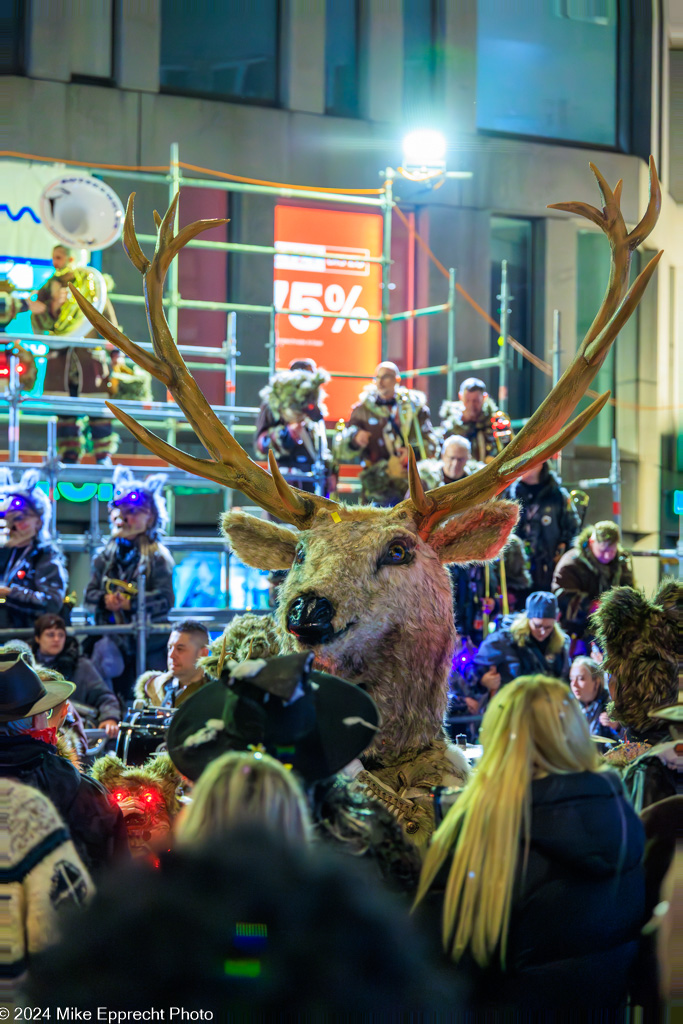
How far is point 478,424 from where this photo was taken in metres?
8.49

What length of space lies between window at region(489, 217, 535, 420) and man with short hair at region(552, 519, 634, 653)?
628 cm

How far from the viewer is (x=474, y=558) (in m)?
3.12

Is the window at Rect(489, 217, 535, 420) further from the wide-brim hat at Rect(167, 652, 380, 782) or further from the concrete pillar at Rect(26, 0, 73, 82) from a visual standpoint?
the wide-brim hat at Rect(167, 652, 380, 782)

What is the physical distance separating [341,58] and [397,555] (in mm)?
10833

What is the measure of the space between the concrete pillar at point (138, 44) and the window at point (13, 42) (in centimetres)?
95

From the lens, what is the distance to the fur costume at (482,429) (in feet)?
27.8

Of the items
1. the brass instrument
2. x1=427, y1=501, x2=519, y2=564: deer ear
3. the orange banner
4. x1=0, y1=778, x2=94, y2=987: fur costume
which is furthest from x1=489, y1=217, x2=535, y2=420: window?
x1=0, y1=778, x2=94, y2=987: fur costume

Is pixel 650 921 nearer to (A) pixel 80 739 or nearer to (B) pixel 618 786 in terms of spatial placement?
(B) pixel 618 786

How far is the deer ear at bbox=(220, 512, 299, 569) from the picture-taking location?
321 centimetres

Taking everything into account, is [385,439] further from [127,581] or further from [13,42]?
[13,42]

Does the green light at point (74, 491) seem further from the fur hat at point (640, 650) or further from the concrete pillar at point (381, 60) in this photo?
the fur hat at point (640, 650)

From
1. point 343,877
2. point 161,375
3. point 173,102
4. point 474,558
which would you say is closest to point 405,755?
point 474,558

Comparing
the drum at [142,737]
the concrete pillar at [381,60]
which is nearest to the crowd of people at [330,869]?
the drum at [142,737]

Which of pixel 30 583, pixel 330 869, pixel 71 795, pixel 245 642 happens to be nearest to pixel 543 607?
pixel 30 583
